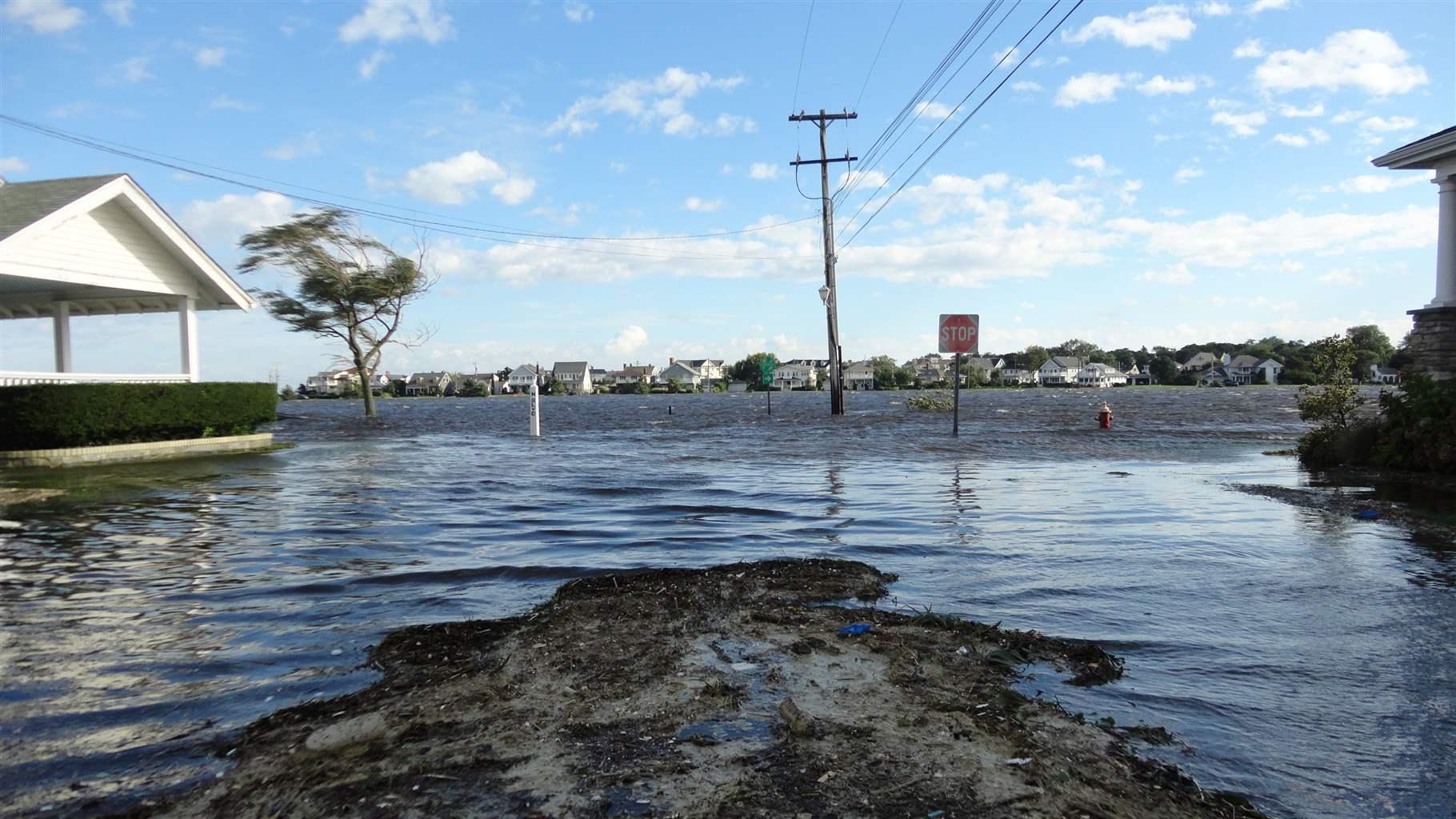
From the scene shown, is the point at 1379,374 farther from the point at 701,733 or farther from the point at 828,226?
the point at 701,733

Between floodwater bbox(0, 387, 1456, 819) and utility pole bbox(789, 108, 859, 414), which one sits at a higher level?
utility pole bbox(789, 108, 859, 414)

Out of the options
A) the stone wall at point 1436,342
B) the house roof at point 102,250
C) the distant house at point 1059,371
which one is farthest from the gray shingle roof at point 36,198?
the distant house at point 1059,371

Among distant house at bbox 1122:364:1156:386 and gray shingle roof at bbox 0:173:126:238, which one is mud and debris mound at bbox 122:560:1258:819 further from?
distant house at bbox 1122:364:1156:386

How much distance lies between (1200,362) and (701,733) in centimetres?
19484

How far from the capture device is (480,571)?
711 cm

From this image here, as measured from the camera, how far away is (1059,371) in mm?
168500

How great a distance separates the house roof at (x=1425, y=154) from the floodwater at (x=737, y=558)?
20.7 feet

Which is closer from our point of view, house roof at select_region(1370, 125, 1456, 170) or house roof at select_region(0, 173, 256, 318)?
house roof at select_region(1370, 125, 1456, 170)

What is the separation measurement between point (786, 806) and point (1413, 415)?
14871 millimetres

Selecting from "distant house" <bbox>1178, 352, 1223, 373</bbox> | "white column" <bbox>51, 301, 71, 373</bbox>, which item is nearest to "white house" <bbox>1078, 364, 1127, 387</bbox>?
"distant house" <bbox>1178, 352, 1223, 373</bbox>

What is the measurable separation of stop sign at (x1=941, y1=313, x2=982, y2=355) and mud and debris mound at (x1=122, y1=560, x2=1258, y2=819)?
17.5 meters

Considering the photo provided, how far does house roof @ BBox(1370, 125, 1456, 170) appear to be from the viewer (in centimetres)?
1525

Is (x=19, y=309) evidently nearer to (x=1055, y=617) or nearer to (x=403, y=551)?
(x=403, y=551)

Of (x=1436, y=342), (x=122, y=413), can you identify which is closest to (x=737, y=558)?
(x=1436, y=342)
